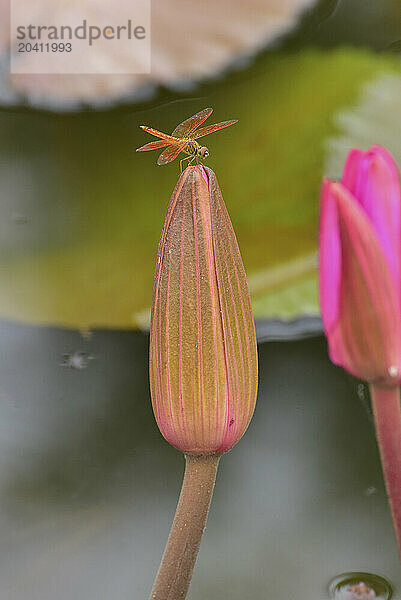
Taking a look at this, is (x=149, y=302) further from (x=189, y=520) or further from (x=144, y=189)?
(x=189, y=520)

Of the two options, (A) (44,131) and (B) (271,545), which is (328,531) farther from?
(A) (44,131)

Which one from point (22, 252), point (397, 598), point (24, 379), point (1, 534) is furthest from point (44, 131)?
point (397, 598)

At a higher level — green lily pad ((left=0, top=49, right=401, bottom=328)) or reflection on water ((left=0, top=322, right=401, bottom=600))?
green lily pad ((left=0, top=49, right=401, bottom=328))

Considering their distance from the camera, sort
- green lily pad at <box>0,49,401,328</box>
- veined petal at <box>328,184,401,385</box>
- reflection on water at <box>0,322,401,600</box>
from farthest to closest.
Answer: green lily pad at <box>0,49,401,328</box>
reflection on water at <box>0,322,401,600</box>
veined petal at <box>328,184,401,385</box>

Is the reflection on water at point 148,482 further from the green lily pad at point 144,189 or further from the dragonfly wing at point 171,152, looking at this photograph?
the dragonfly wing at point 171,152

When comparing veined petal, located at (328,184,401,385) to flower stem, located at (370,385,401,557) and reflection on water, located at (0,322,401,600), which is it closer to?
flower stem, located at (370,385,401,557)

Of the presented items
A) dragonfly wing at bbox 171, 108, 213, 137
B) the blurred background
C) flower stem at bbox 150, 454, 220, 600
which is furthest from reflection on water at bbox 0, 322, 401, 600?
dragonfly wing at bbox 171, 108, 213, 137

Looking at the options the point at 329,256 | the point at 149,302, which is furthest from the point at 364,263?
the point at 149,302

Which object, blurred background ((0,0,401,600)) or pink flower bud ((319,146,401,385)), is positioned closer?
pink flower bud ((319,146,401,385))
